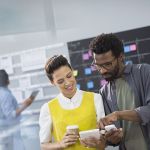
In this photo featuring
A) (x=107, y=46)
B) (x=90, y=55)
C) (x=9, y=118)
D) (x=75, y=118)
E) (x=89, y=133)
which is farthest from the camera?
(x=9, y=118)

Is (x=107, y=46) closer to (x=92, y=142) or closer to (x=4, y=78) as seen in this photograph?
(x=92, y=142)

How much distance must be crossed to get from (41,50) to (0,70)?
20.7 inches

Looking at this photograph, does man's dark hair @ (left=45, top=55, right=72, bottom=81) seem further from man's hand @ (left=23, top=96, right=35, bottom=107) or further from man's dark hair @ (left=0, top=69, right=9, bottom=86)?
man's dark hair @ (left=0, top=69, right=9, bottom=86)

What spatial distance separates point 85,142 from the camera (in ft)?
4.96

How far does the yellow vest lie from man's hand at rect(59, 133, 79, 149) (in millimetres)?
55

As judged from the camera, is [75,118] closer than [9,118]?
Yes

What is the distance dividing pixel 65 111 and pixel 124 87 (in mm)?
364

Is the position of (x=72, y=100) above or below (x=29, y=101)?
above

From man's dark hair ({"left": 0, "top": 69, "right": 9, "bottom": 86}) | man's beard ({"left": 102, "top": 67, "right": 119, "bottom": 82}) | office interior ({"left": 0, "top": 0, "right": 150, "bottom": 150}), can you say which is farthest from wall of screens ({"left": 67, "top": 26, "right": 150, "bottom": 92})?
man's beard ({"left": 102, "top": 67, "right": 119, "bottom": 82})

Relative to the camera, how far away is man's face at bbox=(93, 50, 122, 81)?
1725 mm

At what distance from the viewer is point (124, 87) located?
1.75m

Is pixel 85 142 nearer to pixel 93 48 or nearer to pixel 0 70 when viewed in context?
pixel 93 48

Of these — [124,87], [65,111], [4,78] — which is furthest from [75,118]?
[4,78]

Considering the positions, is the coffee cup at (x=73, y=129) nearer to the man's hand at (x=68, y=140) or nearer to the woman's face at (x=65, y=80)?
the man's hand at (x=68, y=140)
